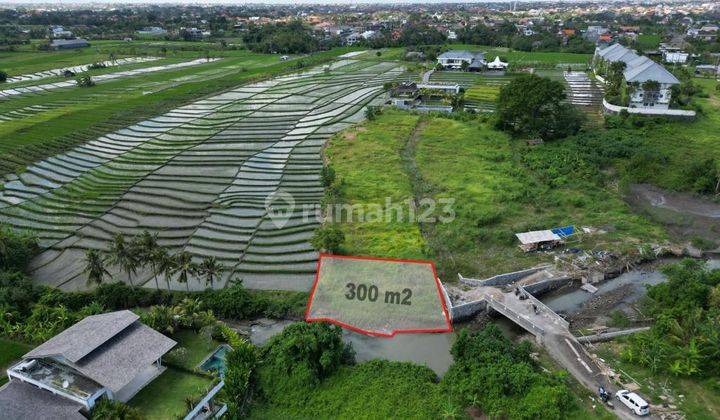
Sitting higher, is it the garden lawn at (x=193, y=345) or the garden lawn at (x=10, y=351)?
the garden lawn at (x=193, y=345)

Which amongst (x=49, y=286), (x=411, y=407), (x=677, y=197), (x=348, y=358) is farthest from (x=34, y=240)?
(x=677, y=197)

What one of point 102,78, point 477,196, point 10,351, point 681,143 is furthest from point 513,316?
point 102,78

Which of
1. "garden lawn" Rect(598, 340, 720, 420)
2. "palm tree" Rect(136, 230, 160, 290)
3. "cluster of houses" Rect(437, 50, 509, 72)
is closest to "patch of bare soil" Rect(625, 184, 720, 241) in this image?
"garden lawn" Rect(598, 340, 720, 420)

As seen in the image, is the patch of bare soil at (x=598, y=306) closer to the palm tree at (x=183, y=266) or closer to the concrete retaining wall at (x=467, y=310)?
the concrete retaining wall at (x=467, y=310)

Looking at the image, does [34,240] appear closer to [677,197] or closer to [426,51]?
[677,197]

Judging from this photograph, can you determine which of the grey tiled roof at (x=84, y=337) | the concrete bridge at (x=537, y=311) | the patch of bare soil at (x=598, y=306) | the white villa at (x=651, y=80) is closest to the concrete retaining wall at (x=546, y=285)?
the concrete bridge at (x=537, y=311)

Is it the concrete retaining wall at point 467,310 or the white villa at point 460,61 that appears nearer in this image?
the concrete retaining wall at point 467,310

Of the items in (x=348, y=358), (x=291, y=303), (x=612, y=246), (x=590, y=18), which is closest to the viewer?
(x=348, y=358)
